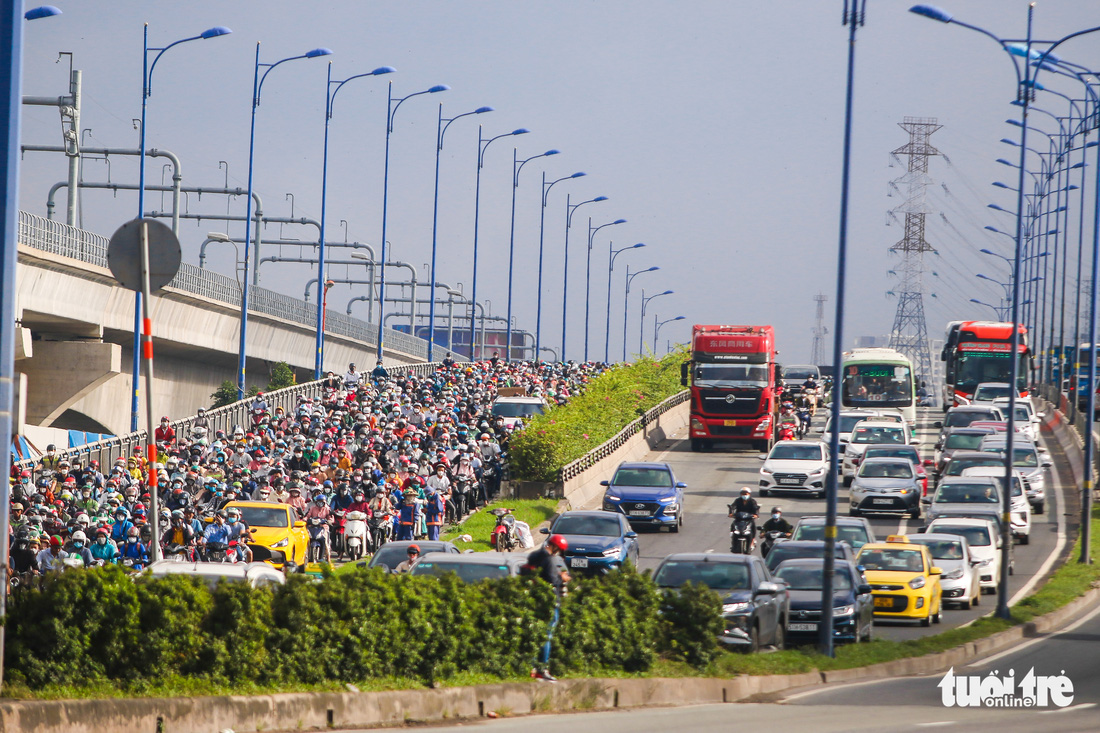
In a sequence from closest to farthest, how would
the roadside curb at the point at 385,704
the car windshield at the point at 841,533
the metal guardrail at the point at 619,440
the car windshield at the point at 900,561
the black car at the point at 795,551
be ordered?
1. the roadside curb at the point at 385,704
2. the black car at the point at 795,551
3. the car windshield at the point at 900,561
4. the car windshield at the point at 841,533
5. the metal guardrail at the point at 619,440

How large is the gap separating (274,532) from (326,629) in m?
13.0

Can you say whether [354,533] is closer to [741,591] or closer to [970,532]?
[741,591]

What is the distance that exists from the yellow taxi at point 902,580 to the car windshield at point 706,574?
559cm

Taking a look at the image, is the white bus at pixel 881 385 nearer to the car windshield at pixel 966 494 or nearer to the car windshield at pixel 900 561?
the car windshield at pixel 966 494

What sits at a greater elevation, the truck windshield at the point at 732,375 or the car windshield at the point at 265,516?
the truck windshield at the point at 732,375

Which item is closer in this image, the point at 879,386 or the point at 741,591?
the point at 741,591

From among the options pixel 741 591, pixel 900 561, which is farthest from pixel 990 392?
pixel 741 591

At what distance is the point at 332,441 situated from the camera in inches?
1328

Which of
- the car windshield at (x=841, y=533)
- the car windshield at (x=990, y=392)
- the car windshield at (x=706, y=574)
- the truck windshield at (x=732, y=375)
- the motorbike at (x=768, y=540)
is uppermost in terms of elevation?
the truck windshield at (x=732, y=375)

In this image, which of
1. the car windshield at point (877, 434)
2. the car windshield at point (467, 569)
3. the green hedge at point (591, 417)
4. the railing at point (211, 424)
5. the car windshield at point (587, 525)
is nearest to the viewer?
the car windshield at point (467, 569)

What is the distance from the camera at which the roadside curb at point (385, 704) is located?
379 inches

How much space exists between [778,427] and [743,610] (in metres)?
35.7

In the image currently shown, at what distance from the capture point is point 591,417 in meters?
45.8

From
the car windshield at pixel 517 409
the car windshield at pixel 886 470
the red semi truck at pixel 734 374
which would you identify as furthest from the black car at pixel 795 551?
the red semi truck at pixel 734 374
